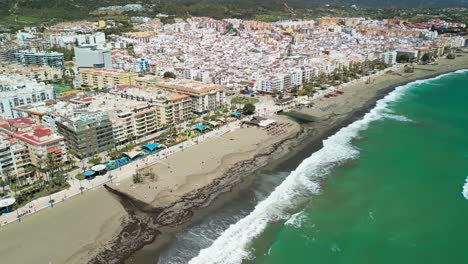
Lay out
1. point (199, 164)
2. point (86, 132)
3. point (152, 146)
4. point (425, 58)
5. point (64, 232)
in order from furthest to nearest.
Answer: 1. point (425, 58)
2. point (152, 146)
3. point (86, 132)
4. point (199, 164)
5. point (64, 232)

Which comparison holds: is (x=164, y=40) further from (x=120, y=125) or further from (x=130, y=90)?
(x=120, y=125)

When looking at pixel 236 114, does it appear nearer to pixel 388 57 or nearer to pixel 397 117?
pixel 397 117

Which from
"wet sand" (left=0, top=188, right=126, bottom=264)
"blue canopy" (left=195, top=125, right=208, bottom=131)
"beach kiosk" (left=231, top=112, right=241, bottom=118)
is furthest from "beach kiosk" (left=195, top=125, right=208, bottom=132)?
"wet sand" (left=0, top=188, right=126, bottom=264)

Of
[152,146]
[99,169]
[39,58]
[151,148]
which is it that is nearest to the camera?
[99,169]

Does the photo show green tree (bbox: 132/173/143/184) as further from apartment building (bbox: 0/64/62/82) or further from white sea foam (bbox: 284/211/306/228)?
apartment building (bbox: 0/64/62/82)

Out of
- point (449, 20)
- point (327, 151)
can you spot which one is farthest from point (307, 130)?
point (449, 20)

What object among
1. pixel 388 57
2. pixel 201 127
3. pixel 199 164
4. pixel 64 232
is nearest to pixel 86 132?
pixel 199 164
